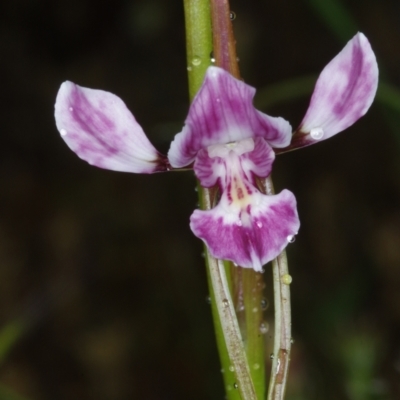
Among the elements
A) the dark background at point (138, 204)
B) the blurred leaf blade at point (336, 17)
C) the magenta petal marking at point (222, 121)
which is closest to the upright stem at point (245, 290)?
the magenta petal marking at point (222, 121)

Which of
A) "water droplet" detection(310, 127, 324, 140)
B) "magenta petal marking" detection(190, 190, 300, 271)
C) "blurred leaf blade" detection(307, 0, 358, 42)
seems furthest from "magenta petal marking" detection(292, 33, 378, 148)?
"blurred leaf blade" detection(307, 0, 358, 42)

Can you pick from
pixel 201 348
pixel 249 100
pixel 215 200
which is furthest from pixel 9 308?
pixel 249 100

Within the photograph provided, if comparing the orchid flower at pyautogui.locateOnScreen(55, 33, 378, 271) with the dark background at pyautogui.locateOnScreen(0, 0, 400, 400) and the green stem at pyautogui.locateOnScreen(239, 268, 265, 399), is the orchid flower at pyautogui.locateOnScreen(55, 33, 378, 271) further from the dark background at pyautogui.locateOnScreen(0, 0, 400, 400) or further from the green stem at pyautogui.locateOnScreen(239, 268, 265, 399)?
the dark background at pyautogui.locateOnScreen(0, 0, 400, 400)

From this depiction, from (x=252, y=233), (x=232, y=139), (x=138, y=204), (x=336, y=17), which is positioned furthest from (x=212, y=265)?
(x=138, y=204)

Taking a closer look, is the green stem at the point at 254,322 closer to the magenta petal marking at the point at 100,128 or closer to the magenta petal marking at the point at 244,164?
the magenta petal marking at the point at 244,164

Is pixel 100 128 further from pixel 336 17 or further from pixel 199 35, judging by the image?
pixel 336 17

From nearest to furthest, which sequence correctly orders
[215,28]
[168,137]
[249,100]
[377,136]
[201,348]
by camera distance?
Result: [249,100]
[215,28]
[168,137]
[201,348]
[377,136]

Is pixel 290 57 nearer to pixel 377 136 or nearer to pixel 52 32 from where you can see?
pixel 377 136
